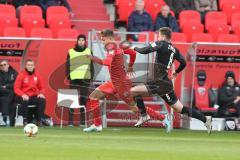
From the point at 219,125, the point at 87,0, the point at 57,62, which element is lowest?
the point at 219,125

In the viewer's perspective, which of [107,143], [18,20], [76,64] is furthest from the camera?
[18,20]

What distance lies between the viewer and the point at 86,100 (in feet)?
67.2

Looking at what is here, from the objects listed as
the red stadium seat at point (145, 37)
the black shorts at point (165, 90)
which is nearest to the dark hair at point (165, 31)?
the black shorts at point (165, 90)

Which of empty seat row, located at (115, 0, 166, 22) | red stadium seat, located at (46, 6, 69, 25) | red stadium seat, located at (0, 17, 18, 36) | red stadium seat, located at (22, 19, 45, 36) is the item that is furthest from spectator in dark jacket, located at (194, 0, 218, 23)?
red stadium seat, located at (0, 17, 18, 36)

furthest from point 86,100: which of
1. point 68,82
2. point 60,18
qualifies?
point 60,18

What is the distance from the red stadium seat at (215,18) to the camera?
2406 cm

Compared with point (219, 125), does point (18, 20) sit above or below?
above

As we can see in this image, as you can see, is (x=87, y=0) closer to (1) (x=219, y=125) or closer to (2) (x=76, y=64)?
(2) (x=76, y=64)

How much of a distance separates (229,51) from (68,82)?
14.7 ft

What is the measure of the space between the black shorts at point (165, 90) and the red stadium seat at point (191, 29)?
5763 millimetres

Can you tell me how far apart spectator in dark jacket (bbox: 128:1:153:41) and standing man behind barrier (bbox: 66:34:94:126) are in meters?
2.77

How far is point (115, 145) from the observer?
14242mm

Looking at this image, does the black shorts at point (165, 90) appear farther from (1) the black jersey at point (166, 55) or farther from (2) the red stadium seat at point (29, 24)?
(2) the red stadium seat at point (29, 24)

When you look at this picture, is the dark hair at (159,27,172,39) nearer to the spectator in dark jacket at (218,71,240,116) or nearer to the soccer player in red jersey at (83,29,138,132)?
the soccer player in red jersey at (83,29,138,132)
